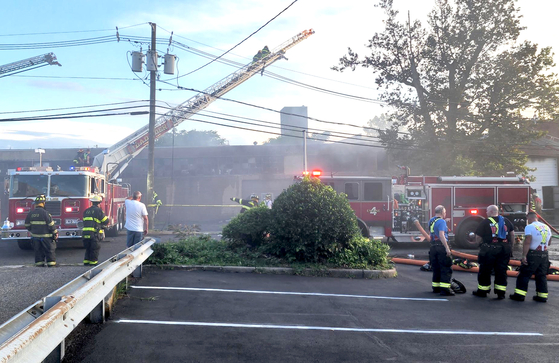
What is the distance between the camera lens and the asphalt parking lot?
15.1 feet

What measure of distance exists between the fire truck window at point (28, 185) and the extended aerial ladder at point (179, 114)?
6283mm

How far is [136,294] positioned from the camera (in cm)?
674

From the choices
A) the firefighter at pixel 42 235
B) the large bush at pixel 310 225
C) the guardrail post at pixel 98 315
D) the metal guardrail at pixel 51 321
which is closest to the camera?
the metal guardrail at pixel 51 321

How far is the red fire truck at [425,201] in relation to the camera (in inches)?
599

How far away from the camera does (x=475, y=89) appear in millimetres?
26391

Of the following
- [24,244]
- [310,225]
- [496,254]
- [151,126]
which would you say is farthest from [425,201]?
[24,244]

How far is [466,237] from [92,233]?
11969 millimetres

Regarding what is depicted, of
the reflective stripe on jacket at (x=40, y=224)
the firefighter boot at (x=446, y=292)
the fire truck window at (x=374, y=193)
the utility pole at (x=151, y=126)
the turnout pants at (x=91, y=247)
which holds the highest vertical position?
the utility pole at (x=151, y=126)

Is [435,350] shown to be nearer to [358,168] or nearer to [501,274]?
[501,274]

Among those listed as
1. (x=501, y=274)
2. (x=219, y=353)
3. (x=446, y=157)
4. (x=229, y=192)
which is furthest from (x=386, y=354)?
(x=229, y=192)

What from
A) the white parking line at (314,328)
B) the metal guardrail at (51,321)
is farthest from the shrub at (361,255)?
the metal guardrail at (51,321)

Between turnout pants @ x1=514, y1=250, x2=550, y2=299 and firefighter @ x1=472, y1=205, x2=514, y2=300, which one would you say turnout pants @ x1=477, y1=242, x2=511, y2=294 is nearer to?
firefighter @ x1=472, y1=205, x2=514, y2=300

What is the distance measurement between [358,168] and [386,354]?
111ft

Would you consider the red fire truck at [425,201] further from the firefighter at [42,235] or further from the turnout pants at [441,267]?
the firefighter at [42,235]
